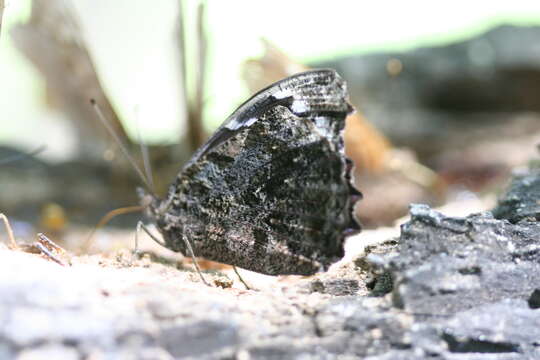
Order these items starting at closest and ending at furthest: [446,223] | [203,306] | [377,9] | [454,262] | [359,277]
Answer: [203,306], [454,262], [446,223], [359,277], [377,9]

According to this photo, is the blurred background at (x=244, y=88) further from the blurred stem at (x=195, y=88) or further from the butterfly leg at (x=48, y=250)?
the butterfly leg at (x=48, y=250)

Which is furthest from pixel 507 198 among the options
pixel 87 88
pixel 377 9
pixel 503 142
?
pixel 377 9

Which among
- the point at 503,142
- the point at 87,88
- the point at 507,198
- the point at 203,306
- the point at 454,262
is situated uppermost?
the point at 503,142

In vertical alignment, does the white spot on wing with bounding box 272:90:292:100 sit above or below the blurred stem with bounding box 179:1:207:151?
below

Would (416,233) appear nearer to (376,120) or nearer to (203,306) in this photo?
(203,306)

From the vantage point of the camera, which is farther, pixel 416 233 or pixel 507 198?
pixel 507 198

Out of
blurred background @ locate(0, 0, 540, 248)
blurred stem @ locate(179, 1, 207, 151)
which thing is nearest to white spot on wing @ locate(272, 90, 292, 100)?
blurred background @ locate(0, 0, 540, 248)

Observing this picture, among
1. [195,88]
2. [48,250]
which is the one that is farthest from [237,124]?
[195,88]

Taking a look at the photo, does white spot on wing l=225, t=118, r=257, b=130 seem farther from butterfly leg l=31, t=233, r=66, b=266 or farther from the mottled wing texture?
butterfly leg l=31, t=233, r=66, b=266
